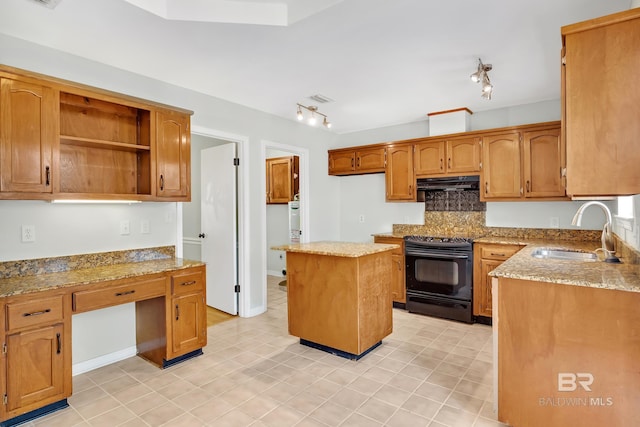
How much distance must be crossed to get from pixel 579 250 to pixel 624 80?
1917 millimetres

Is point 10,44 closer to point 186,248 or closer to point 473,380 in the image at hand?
point 186,248

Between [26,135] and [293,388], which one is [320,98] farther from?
[293,388]

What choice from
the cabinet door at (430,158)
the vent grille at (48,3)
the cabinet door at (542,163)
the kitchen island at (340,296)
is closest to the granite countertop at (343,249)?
the kitchen island at (340,296)

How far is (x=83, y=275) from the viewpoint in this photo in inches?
101

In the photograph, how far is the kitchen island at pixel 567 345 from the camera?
5.62ft

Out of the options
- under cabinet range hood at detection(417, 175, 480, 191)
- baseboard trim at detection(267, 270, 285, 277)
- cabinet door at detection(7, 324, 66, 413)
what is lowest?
baseboard trim at detection(267, 270, 285, 277)

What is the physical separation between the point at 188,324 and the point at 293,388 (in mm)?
1092

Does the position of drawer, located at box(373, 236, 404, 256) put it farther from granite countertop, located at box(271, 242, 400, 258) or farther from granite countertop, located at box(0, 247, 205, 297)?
granite countertop, located at box(0, 247, 205, 297)

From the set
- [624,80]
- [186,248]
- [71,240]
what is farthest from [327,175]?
[624,80]

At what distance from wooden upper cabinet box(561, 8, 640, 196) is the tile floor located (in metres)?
1.56

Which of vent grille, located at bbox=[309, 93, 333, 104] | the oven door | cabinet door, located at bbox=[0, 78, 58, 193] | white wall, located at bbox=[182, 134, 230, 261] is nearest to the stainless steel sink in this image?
the oven door

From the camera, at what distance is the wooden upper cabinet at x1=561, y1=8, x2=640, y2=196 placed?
1654mm

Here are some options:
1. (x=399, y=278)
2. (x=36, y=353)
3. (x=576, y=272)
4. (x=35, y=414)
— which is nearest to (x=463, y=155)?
(x=399, y=278)

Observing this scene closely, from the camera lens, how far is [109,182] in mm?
3025
